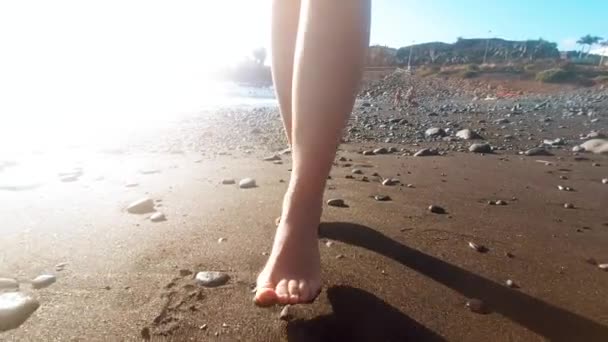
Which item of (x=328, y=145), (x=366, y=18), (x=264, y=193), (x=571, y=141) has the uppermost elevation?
(x=366, y=18)

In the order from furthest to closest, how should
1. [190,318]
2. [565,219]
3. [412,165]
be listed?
[412,165] → [565,219] → [190,318]

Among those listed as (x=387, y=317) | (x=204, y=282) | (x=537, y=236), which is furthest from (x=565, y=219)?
(x=204, y=282)

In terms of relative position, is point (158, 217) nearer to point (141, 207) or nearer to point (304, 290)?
point (141, 207)

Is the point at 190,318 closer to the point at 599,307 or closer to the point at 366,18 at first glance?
the point at 366,18

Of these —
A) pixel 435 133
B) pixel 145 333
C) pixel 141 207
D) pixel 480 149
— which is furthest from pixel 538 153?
pixel 145 333

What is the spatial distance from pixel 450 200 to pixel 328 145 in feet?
3.72

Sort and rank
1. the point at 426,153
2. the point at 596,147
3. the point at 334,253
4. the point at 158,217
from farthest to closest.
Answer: the point at 596,147 → the point at 426,153 → the point at 158,217 → the point at 334,253

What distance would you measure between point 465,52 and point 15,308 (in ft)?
216

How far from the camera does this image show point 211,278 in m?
1.16

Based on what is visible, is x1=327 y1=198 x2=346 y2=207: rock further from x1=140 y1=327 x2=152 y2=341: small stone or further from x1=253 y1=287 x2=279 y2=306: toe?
x1=140 y1=327 x2=152 y2=341: small stone

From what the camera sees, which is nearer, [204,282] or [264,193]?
[204,282]

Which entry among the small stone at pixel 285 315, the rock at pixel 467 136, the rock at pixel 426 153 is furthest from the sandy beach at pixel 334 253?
the rock at pixel 467 136

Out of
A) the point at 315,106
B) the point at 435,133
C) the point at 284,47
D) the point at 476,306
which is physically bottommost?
the point at 435,133

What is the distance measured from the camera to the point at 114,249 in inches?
55.1
